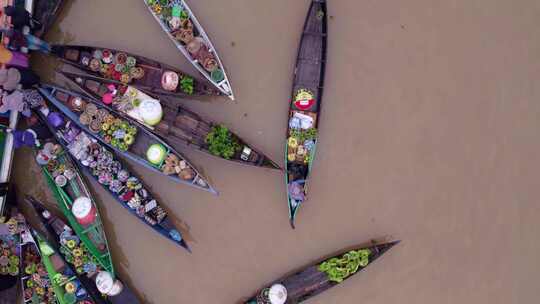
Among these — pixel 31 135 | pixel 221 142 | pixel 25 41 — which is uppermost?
pixel 25 41

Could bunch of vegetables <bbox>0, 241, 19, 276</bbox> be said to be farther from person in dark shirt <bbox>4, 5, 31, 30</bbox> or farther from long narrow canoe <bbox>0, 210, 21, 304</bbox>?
person in dark shirt <bbox>4, 5, 31, 30</bbox>

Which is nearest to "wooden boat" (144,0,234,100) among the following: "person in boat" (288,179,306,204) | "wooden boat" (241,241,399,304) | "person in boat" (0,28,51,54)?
"person in boat" (0,28,51,54)

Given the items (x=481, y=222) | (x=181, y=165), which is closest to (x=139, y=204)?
(x=181, y=165)

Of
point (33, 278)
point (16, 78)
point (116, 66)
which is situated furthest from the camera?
point (33, 278)

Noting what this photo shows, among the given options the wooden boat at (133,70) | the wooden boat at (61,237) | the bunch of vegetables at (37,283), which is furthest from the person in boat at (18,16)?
the bunch of vegetables at (37,283)

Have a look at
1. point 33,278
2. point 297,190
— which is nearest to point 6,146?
point 33,278

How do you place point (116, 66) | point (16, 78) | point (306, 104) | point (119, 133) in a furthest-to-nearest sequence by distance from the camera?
point (306, 104)
point (116, 66)
point (119, 133)
point (16, 78)

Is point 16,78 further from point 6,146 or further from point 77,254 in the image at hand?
point 77,254
